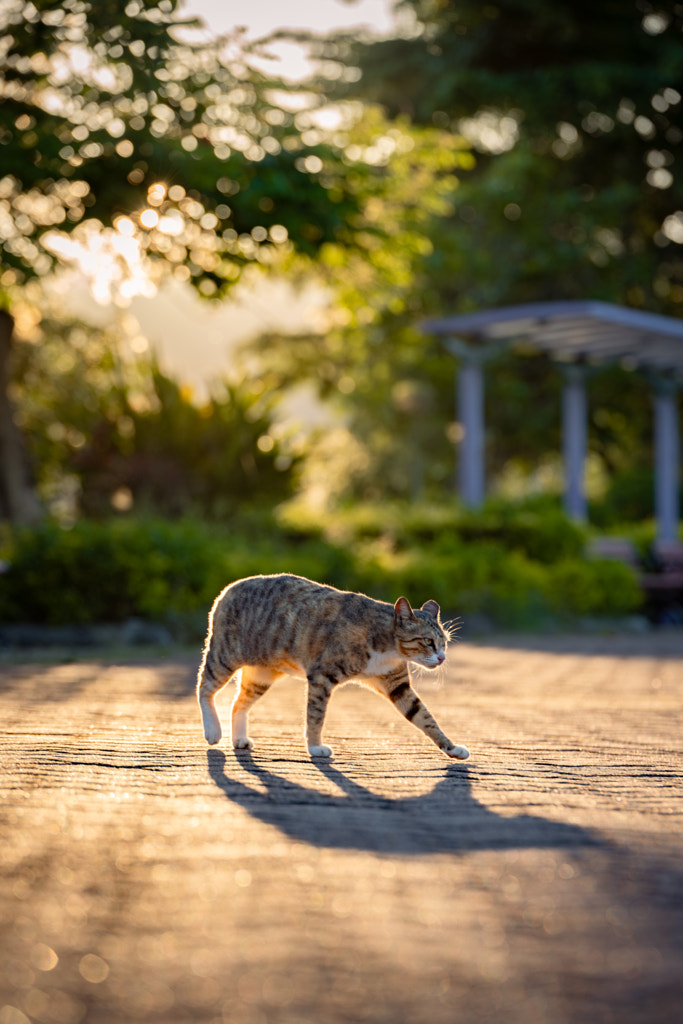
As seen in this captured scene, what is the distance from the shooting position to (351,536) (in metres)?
17.7

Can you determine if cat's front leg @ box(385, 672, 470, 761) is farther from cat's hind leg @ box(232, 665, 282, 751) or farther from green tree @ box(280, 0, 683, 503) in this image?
green tree @ box(280, 0, 683, 503)

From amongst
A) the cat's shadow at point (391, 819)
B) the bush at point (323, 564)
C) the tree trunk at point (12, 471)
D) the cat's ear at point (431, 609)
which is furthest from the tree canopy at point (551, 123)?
the cat's shadow at point (391, 819)

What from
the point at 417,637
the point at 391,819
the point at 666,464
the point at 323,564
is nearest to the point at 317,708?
the point at 417,637

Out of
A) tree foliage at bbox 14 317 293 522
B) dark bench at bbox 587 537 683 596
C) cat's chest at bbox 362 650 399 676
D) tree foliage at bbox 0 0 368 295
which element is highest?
tree foliage at bbox 0 0 368 295

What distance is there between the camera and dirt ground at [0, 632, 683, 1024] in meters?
2.82

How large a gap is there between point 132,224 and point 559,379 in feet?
65.1

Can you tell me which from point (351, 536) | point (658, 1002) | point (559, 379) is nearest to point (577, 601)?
point (351, 536)

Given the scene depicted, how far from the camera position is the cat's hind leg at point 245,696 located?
19.6 ft

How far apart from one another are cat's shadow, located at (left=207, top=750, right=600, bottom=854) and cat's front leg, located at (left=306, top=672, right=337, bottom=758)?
421 millimetres

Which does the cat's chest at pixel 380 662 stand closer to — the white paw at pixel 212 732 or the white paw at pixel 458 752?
the white paw at pixel 458 752

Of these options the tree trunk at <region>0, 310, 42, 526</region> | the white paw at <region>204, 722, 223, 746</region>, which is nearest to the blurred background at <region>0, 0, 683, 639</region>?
the tree trunk at <region>0, 310, 42, 526</region>

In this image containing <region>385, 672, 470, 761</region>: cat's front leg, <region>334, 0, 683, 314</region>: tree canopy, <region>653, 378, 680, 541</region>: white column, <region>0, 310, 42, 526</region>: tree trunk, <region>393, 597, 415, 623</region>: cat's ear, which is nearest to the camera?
<region>393, 597, 415, 623</region>: cat's ear

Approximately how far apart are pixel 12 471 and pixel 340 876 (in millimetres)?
14021

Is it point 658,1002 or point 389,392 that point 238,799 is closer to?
point 658,1002
